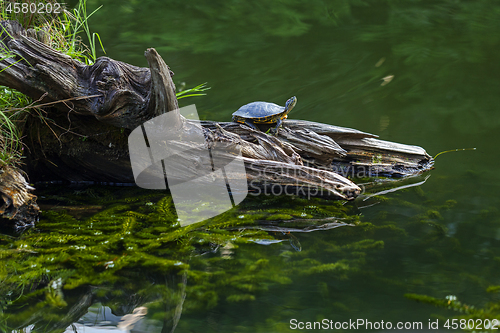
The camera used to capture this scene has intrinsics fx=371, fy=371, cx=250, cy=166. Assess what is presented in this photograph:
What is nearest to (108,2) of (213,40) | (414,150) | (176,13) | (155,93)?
(176,13)

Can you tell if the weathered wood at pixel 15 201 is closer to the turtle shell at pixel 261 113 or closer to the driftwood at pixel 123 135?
the driftwood at pixel 123 135

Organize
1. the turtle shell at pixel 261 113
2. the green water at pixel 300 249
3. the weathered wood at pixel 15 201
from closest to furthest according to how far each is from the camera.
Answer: the green water at pixel 300 249, the weathered wood at pixel 15 201, the turtle shell at pixel 261 113

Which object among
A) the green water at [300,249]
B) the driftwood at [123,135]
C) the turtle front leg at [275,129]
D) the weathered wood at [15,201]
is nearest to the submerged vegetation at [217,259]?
the green water at [300,249]

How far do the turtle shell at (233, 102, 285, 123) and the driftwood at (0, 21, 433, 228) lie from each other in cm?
17

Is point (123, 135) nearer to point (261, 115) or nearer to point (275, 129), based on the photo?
point (261, 115)

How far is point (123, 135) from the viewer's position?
3291 millimetres

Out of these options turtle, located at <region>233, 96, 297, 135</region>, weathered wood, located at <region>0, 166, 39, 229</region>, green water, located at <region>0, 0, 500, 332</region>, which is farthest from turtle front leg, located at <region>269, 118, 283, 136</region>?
weathered wood, located at <region>0, 166, 39, 229</region>

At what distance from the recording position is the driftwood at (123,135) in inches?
111

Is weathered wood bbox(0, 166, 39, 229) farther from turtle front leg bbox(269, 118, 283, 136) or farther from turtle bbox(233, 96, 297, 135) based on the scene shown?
turtle front leg bbox(269, 118, 283, 136)

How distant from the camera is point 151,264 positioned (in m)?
2.21

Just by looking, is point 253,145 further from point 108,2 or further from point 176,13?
point 108,2

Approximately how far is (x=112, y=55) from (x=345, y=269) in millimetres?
6696

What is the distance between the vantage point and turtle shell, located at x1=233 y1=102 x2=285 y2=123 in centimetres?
364

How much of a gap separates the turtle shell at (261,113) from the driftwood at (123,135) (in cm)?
17
